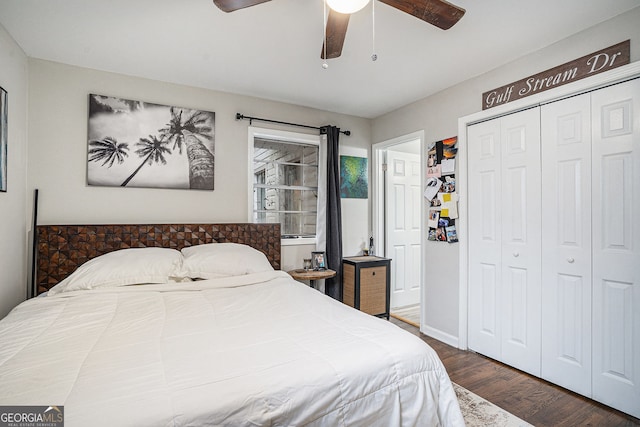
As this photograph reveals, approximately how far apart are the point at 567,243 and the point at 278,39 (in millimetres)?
2551

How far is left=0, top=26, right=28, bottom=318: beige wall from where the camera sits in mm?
2184

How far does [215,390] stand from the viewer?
3.28 feet

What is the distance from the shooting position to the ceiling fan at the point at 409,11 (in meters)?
1.49

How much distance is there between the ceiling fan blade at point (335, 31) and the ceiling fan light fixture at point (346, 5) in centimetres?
9

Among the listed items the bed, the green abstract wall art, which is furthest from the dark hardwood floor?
the green abstract wall art

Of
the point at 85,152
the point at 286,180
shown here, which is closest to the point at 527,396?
the point at 286,180

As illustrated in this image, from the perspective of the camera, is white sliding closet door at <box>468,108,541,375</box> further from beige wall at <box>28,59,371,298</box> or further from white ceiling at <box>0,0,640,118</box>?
beige wall at <box>28,59,371,298</box>

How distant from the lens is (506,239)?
2672 mm

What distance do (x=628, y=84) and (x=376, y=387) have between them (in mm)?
2390

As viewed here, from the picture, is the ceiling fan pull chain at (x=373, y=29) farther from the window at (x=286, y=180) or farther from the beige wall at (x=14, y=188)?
the beige wall at (x=14, y=188)

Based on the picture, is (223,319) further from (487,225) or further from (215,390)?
(487,225)

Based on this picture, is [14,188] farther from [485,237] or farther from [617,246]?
[617,246]

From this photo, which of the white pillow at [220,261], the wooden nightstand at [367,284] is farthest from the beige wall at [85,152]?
the wooden nightstand at [367,284]

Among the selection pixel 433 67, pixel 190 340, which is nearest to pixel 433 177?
pixel 433 67
